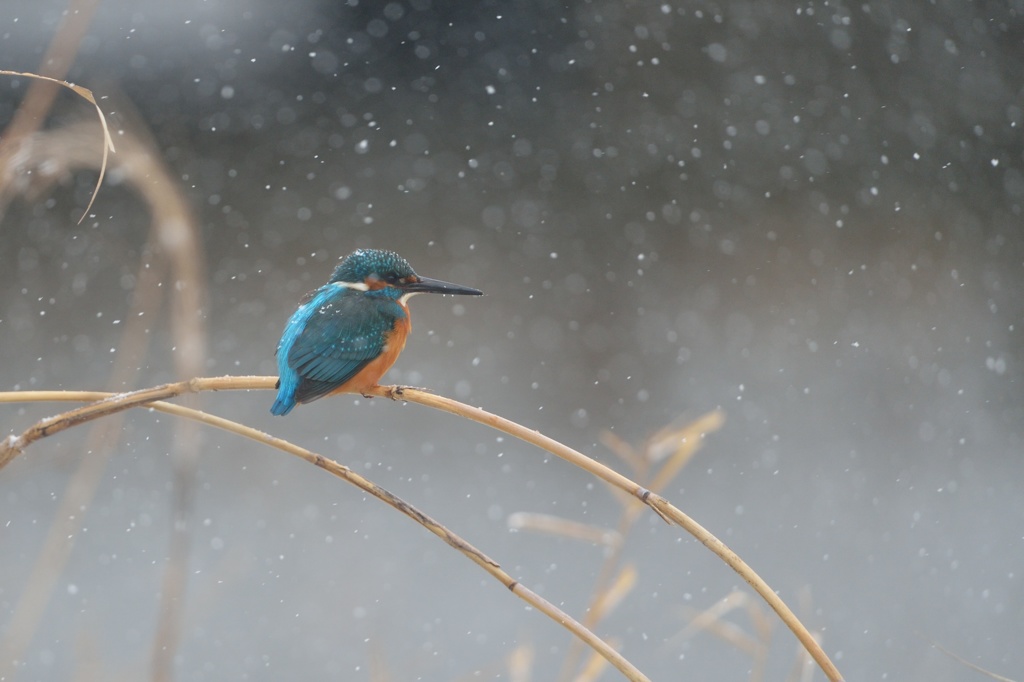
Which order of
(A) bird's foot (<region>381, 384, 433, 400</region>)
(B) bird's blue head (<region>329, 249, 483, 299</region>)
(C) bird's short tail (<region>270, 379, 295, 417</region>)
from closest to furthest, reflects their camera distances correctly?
(A) bird's foot (<region>381, 384, 433, 400</region>) → (C) bird's short tail (<region>270, 379, 295, 417</region>) → (B) bird's blue head (<region>329, 249, 483, 299</region>)

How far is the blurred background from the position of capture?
4020 mm

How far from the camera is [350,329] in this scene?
124 cm

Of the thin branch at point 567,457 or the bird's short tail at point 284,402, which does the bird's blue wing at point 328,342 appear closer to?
the bird's short tail at point 284,402

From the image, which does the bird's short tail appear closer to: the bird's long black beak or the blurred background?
the bird's long black beak

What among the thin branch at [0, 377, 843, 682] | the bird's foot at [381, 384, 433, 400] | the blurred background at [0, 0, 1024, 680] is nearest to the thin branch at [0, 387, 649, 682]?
the thin branch at [0, 377, 843, 682]

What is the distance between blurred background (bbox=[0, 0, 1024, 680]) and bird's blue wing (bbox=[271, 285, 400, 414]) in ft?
8.10

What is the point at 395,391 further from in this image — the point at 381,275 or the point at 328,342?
the point at 381,275

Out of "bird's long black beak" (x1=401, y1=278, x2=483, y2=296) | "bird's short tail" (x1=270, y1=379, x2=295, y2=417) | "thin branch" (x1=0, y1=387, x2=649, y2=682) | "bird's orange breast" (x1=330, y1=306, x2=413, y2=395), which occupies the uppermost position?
"thin branch" (x1=0, y1=387, x2=649, y2=682)

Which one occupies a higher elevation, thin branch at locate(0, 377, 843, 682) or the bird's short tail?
thin branch at locate(0, 377, 843, 682)

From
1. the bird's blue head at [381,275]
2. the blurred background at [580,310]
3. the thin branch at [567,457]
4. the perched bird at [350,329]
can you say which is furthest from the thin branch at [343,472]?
the blurred background at [580,310]

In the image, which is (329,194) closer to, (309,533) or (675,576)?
(309,533)

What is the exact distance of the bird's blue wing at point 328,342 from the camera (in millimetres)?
1138

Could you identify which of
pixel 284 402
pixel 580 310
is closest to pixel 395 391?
pixel 284 402

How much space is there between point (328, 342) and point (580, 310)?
16.9 ft
